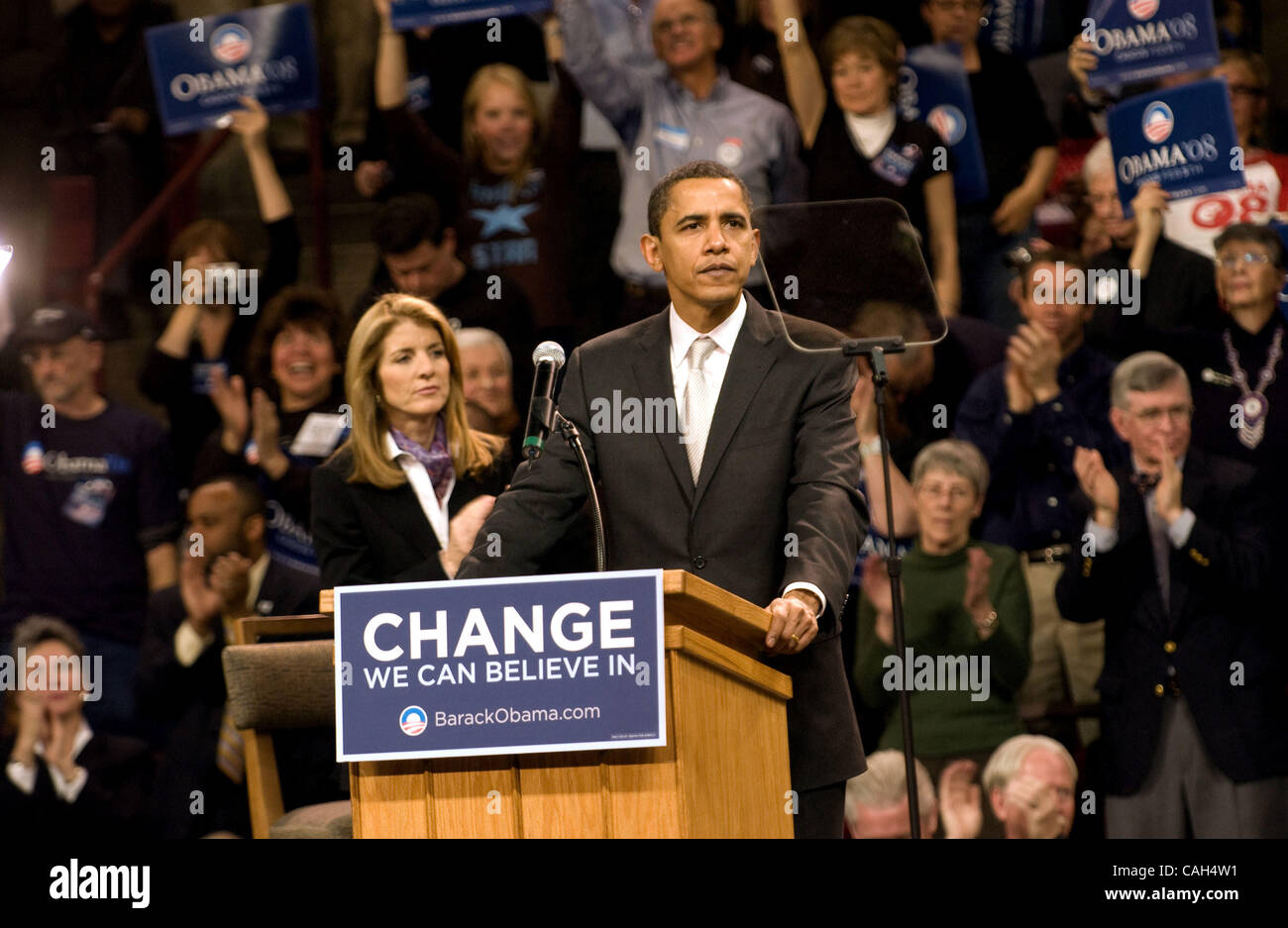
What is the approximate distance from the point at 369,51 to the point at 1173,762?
12.4ft

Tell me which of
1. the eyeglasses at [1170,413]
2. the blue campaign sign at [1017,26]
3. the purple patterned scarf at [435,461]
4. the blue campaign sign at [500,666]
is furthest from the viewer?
the blue campaign sign at [1017,26]

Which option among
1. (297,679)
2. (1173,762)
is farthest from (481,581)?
(1173,762)

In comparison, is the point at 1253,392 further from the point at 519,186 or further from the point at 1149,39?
the point at 519,186

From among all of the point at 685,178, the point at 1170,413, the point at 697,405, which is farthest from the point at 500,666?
the point at 1170,413

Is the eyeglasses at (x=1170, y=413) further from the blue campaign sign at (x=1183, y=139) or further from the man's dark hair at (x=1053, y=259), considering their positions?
the blue campaign sign at (x=1183, y=139)

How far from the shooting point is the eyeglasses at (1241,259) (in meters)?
5.20

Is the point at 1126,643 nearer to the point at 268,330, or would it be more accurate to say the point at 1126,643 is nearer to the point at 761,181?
the point at 761,181

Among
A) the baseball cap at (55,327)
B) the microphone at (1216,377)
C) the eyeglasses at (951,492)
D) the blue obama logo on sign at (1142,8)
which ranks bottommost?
the eyeglasses at (951,492)

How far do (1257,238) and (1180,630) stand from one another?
4.09 feet

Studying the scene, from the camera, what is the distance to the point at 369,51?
6.47m

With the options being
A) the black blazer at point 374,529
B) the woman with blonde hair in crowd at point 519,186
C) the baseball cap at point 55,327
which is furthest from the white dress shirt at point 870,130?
the baseball cap at point 55,327

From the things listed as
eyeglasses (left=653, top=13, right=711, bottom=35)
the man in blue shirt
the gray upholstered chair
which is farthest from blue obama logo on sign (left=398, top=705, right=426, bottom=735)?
eyeglasses (left=653, top=13, right=711, bottom=35)

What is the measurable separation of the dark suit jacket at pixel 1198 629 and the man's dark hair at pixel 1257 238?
0.71 metres

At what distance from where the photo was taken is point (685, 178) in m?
3.22
